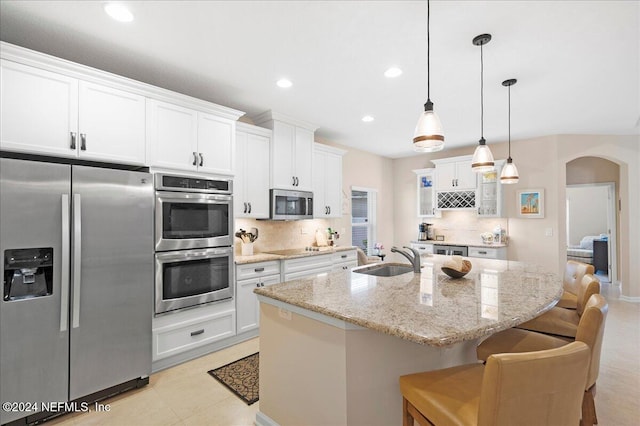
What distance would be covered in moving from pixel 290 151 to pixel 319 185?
78 cm

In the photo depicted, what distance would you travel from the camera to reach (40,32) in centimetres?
225

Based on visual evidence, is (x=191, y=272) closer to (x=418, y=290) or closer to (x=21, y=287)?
(x=21, y=287)

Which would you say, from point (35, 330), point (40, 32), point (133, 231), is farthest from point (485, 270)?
point (40, 32)

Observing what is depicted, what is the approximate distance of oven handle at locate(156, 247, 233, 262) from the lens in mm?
2751

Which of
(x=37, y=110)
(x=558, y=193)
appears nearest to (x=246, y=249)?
(x=37, y=110)

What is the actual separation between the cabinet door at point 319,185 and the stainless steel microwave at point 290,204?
21cm

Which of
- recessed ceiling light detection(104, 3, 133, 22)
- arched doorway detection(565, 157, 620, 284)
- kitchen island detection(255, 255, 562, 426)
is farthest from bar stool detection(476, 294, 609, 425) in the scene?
arched doorway detection(565, 157, 620, 284)

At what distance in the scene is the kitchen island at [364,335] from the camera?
1.35 metres

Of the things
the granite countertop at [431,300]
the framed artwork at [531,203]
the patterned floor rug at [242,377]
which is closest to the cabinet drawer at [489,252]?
the framed artwork at [531,203]

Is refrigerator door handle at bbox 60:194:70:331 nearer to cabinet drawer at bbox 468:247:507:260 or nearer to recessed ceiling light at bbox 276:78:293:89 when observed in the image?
recessed ceiling light at bbox 276:78:293:89

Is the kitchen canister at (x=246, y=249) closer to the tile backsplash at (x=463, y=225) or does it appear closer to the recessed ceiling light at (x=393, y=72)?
the recessed ceiling light at (x=393, y=72)

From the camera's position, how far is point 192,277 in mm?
2947

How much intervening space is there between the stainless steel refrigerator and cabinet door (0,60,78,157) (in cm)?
22

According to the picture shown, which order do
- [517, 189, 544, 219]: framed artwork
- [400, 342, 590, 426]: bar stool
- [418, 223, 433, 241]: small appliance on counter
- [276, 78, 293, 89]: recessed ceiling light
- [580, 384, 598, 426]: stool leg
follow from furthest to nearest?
[418, 223, 433, 241]: small appliance on counter, [517, 189, 544, 219]: framed artwork, [276, 78, 293, 89]: recessed ceiling light, [580, 384, 598, 426]: stool leg, [400, 342, 590, 426]: bar stool
